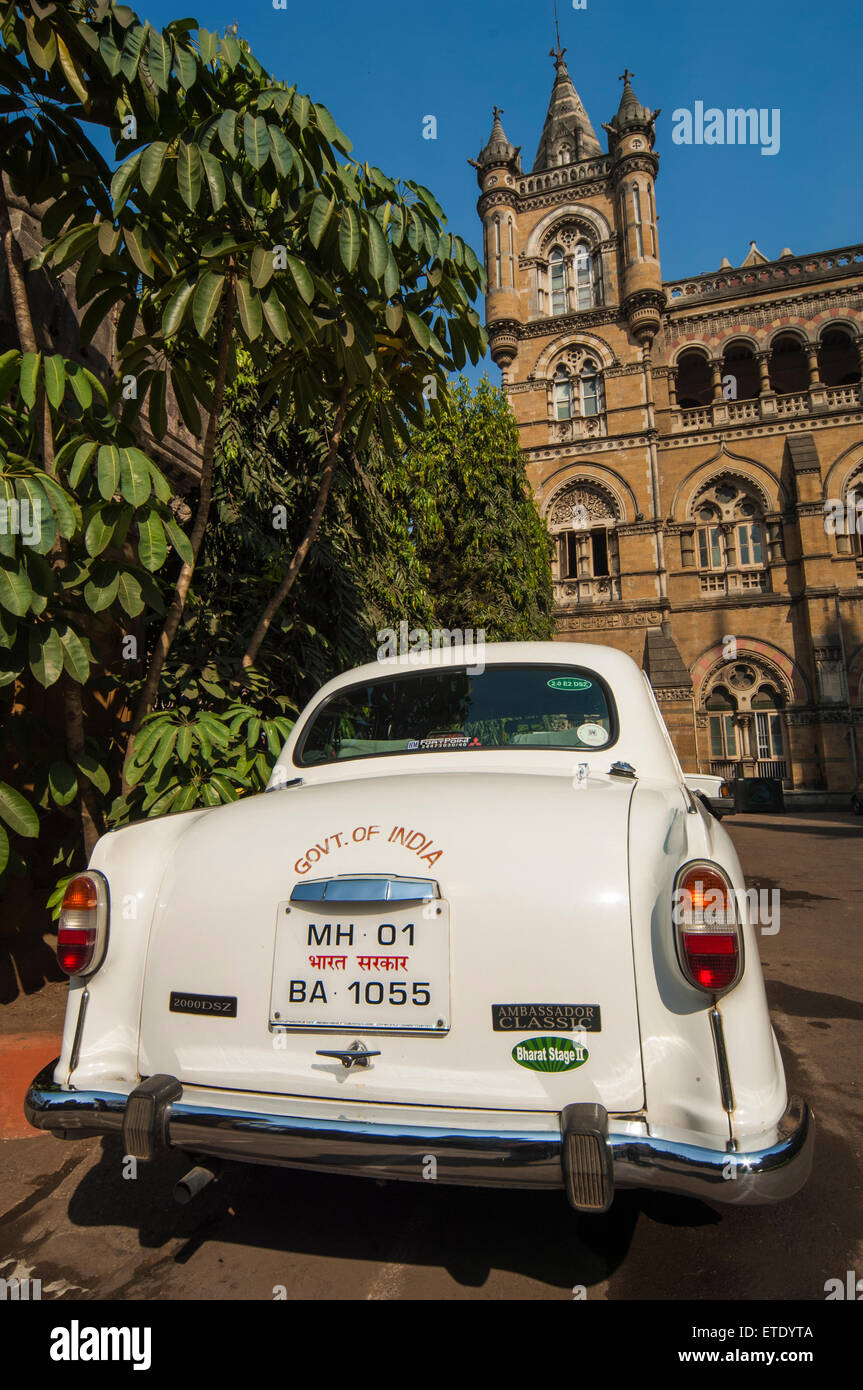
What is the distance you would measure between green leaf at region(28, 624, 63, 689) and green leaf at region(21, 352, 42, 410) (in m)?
0.88

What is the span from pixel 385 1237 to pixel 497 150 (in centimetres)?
3438

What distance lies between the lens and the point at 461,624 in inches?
617

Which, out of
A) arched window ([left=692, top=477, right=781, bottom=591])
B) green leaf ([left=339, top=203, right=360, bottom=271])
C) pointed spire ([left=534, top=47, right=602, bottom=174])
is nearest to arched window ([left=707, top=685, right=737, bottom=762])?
arched window ([left=692, top=477, right=781, bottom=591])

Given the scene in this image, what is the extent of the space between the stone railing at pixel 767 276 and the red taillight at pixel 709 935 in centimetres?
3153

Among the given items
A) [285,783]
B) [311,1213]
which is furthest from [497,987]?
[285,783]

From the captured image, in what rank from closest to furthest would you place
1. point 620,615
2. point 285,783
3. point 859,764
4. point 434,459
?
point 285,783
point 434,459
point 859,764
point 620,615

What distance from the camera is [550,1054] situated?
5.87 feet

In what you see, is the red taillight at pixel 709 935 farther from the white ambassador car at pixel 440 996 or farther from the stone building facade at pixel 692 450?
the stone building facade at pixel 692 450

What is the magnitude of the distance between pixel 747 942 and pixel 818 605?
25930 millimetres

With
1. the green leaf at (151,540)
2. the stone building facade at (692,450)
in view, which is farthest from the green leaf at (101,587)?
the stone building facade at (692,450)

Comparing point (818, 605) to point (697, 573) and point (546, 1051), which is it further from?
point (546, 1051)

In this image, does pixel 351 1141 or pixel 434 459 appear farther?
pixel 434 459

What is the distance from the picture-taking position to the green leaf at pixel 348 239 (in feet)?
10.9
